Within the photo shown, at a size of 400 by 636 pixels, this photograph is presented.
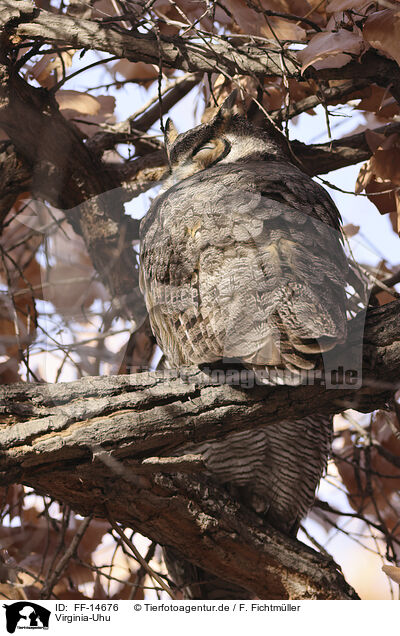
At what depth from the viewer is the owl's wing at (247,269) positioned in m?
1.03

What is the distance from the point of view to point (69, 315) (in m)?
A: 1.58

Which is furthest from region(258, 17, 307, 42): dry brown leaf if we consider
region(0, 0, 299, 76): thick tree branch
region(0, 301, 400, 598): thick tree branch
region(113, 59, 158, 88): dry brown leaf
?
region(0, 301, 400, 598): thick tree branch

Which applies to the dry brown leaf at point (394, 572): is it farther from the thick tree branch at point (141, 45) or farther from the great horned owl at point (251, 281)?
the thick tree branch at point (141, 45)

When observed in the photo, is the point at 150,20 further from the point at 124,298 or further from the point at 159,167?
the point at 124,298

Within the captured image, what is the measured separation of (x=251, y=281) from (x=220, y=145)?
2.42ft

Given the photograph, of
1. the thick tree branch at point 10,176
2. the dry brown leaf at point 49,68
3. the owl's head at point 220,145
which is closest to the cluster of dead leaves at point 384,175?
the owl's head at point 220,145

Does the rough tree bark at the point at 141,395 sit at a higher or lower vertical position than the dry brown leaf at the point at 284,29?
lower

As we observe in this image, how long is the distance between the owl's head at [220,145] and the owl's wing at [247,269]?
210 mm

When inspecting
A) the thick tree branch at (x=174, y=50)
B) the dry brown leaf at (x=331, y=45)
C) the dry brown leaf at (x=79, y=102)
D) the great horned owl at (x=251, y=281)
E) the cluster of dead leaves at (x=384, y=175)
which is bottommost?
the great horned owl at (x=251, y=281)

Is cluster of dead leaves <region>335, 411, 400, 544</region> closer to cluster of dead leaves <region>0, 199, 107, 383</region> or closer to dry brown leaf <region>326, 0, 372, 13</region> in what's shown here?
cluster of dead leaves <region>0, 199, 107, 383</region>

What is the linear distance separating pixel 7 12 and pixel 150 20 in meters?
0.35

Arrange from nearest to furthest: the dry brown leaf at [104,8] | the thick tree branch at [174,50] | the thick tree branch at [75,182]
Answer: the thick tree branch at [174,50] < the dry brown leaf at [104,8] < the thick tree branch at [75,182]

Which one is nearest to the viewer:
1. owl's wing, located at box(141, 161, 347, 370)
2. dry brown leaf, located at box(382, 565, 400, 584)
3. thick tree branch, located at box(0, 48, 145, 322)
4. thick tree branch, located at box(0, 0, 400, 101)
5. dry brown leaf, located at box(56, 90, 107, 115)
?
owl's wing, located at box(141, 161, 347, 370)

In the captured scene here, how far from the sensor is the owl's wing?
3.38 ft
